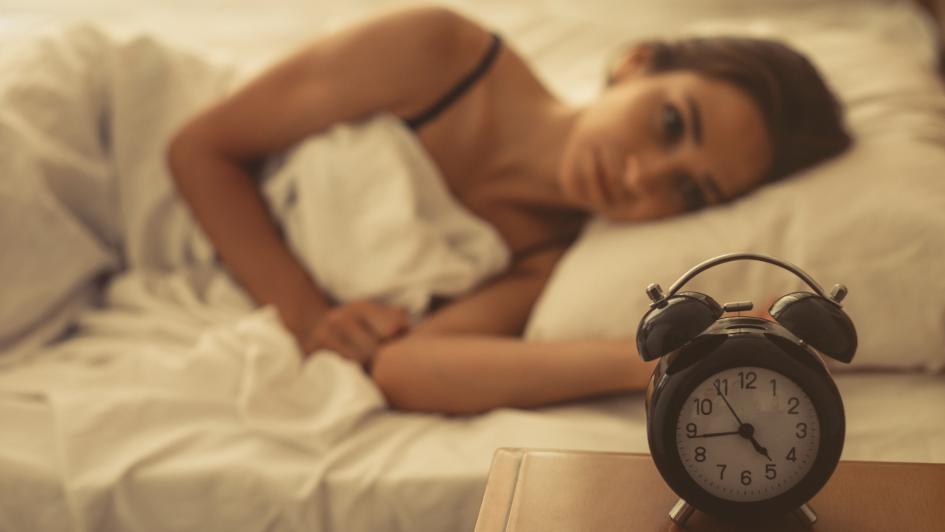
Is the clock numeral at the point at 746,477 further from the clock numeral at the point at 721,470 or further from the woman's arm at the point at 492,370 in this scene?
the woman's arm at the point at 492,370

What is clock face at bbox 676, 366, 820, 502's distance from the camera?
53 cm

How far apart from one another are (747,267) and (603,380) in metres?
0.21

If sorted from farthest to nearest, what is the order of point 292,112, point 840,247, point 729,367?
point 292,112 < point 840,247 < point 729,367

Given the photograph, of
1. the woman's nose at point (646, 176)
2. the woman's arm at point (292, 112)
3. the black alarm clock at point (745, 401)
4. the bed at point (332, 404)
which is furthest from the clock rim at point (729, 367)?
the woman's arm at point (292, 112)

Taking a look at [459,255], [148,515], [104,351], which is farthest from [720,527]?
[104,351]

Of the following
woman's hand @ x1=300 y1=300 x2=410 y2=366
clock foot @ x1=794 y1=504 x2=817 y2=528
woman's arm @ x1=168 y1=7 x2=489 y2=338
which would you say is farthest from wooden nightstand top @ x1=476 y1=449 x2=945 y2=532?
woman's arm @ x1=168 y1=7 x2=489 y2=338

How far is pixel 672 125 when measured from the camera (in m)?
1.12

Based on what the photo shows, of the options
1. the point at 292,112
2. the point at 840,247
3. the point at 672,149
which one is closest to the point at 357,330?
the point at 292,112

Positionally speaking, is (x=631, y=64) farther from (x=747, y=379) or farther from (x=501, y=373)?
(x=747, y=379)

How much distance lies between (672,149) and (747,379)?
2.09 feet

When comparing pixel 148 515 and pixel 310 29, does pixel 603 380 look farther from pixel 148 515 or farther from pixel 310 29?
pixel 310 29

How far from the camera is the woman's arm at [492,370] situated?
0.93 m

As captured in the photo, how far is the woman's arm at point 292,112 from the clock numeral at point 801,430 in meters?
0.77

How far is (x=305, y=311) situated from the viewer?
1.18m
